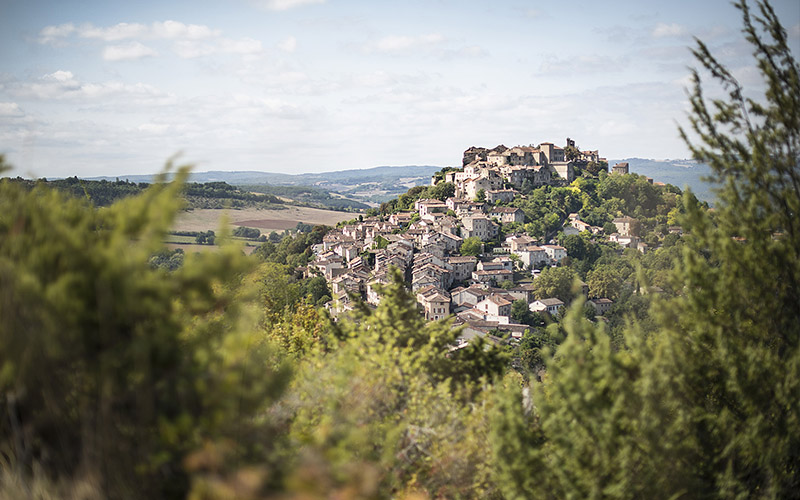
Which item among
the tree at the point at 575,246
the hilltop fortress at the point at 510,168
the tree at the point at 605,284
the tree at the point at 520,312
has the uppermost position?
the hilltop fortress at the point at 510,168

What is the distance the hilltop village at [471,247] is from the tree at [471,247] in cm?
12

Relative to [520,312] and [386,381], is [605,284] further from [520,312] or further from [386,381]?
[386,381]

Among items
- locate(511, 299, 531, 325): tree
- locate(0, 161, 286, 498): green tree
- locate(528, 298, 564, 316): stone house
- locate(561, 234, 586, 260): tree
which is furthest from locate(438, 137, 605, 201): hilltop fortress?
locate(0, 161, 286, 498): green tree

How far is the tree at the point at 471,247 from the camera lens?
63.8 meters

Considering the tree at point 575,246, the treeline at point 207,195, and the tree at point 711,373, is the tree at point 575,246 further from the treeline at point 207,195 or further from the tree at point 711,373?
the tree at point 711,373

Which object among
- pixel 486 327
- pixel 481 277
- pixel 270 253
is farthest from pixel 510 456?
pixel 270 253

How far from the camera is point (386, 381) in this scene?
7180 mm

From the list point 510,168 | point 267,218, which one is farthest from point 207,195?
point 510,168

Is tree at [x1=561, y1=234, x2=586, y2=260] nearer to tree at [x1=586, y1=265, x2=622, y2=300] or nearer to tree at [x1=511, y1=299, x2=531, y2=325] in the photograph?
tree at [x1=586, y1=265, x2=622, y2=300]

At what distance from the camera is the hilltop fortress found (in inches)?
3076

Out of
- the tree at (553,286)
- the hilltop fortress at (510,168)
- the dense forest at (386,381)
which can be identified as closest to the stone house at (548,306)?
the tree at (553,286)

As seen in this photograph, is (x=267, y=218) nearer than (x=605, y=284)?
No

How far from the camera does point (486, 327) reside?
155ft

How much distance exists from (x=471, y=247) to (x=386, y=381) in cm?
5737
